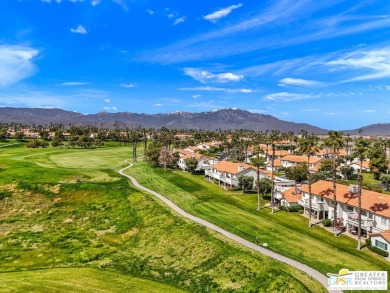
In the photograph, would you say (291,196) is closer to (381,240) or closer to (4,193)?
(381,240)

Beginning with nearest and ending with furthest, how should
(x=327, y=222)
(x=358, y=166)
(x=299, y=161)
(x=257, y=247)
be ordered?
(x=257, y=247)
(x=327, y=222)
(x=358, y=166)
(x=299, y=161)

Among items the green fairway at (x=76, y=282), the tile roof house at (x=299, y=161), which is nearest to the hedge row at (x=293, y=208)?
the green fairway at (x=76, y=282)

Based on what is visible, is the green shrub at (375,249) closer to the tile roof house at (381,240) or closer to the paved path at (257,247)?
the tile roof house at (381,240)

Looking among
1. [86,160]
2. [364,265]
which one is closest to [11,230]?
[364,265]

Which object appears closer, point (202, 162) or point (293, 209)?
point (293, 209)

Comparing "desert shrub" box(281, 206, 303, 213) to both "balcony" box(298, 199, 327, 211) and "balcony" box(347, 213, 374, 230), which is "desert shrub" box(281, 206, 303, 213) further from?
"balcony" box(347, 213, 374, 230)

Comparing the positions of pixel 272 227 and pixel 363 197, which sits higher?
pixel 363 197

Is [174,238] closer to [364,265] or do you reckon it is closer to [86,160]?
[364,265]

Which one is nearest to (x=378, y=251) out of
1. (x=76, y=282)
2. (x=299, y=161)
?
(x=76, y=282)
